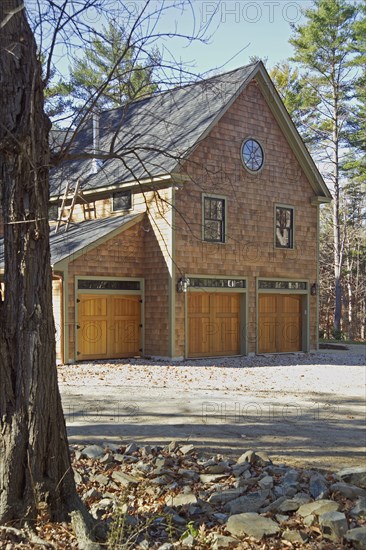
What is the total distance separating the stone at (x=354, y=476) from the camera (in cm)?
589

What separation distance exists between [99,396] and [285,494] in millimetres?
6066

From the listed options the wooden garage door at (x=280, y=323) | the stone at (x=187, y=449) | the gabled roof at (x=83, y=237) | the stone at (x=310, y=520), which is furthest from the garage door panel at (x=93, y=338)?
the stone at (x=310, y=520)

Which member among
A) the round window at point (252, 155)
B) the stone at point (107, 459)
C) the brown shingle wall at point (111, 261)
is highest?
the round window at point (252, 155)

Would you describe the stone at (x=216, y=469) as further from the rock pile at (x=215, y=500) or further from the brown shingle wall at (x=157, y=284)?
the brown shingle wall at (x=157, y=284)

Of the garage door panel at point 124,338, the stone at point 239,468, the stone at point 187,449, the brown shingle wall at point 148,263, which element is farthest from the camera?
the garage door panel at point 124,338

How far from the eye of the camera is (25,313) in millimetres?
4605

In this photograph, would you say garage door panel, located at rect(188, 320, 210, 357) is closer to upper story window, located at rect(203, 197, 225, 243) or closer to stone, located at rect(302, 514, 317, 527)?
upper story window, located at rect(203, 197, 225, 243)

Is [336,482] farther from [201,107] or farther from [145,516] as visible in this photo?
[201,107]

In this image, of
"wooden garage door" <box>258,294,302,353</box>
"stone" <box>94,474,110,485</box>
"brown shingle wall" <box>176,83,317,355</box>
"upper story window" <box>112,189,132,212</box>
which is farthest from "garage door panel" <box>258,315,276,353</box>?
"stone" <box>94,474,110,485</box>

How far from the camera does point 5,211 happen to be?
4.68 meters

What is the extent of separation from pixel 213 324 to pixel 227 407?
27.5 ft

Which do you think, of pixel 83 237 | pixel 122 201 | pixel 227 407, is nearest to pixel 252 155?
pixel 122 201

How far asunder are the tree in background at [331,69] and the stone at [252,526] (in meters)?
27.0

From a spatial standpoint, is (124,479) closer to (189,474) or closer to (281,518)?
(189,474)
